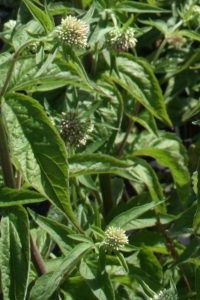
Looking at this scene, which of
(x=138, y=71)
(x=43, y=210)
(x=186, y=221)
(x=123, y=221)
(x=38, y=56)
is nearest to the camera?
(x=38, y=56)

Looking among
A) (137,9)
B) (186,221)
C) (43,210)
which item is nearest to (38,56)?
(137,9)

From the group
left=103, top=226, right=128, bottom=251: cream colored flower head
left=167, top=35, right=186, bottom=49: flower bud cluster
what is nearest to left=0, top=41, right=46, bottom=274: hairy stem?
left=103, top=226, right=128, bottom=251: cream colored flower head

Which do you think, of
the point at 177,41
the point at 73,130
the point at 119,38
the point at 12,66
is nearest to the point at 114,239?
the point at 73,130

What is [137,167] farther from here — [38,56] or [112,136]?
[38,56]

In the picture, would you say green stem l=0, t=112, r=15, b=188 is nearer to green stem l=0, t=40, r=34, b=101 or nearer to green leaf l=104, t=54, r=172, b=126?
green stem l=0, t=40, r=34, b=101

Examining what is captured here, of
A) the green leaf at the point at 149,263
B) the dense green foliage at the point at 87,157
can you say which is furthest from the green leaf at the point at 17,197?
the green leaf at the point at 149,263

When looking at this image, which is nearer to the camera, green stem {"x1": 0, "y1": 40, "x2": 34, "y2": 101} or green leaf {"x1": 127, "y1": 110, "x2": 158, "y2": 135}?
green stem {"x1": 0, "y1": 40, "x2": 34, "y2": 101}
